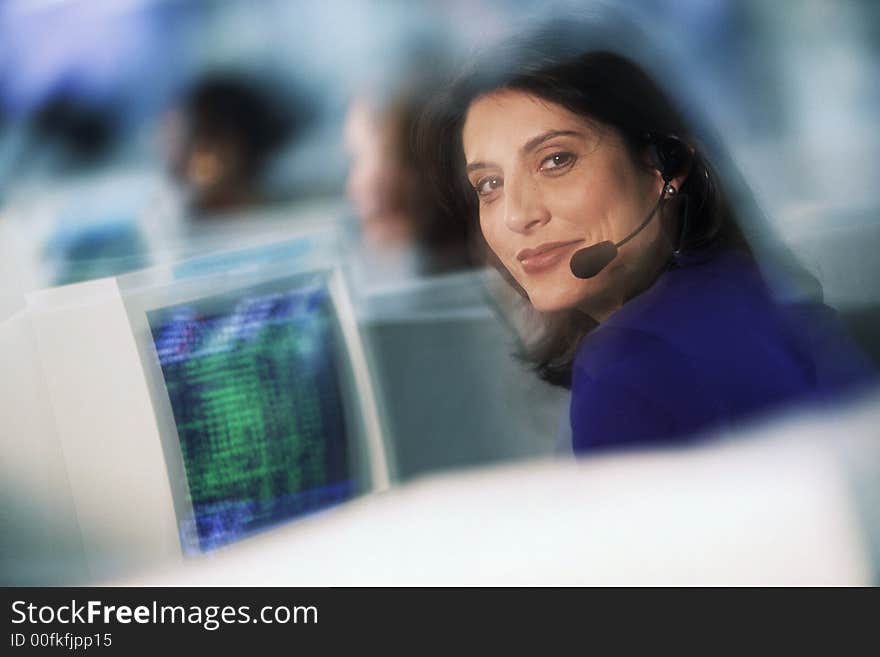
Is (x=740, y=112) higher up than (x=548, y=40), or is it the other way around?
(x=548, y=40)

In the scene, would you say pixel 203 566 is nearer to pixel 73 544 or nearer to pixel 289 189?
pixel 73 544

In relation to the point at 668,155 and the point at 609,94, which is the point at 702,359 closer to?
the point at 668,155

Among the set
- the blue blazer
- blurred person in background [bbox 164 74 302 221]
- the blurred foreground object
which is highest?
blurred person in background [bbox 164 74 302 221]

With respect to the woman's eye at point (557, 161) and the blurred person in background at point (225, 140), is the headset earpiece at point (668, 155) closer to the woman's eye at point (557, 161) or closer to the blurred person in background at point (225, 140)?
the woman's eye at point (557, 161)

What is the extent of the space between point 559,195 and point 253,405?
56cm

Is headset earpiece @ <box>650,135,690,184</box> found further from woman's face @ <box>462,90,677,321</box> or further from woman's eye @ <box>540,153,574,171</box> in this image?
woman's eye @ <box>540,153,574,171</box>

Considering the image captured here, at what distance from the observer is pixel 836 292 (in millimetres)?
1273

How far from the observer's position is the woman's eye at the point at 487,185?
4.21 ft

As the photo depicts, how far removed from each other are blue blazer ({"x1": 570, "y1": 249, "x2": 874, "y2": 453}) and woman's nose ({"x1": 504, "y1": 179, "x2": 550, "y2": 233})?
19cm

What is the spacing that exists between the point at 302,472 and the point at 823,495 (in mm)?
788

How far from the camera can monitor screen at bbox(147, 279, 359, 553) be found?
4.22ft

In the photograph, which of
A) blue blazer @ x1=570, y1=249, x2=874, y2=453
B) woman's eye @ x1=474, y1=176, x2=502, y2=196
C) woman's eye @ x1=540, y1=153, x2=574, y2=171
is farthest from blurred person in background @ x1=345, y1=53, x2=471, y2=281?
blue blazer @ x1=570, y1=249, x2=874, y2=453
